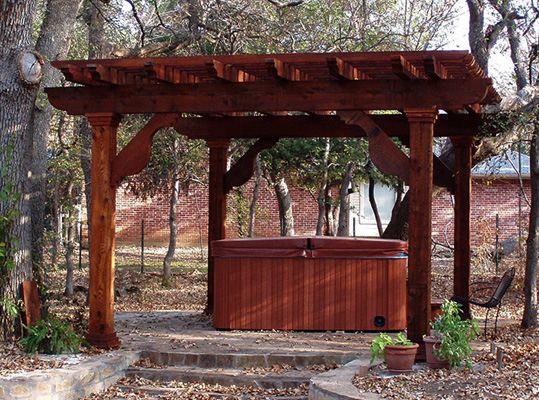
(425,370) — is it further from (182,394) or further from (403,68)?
(403,68)

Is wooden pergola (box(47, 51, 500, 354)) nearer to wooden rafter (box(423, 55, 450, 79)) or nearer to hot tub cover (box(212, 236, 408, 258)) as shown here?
wooden rafter (box(423, 55, 450, 79))

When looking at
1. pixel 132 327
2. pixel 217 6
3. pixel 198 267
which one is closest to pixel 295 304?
pixel 132 327

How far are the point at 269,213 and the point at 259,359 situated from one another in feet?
50.6

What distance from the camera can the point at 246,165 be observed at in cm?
991

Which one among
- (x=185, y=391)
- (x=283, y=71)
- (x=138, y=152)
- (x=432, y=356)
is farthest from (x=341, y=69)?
(x=185, y=391)

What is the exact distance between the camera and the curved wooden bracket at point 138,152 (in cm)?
758

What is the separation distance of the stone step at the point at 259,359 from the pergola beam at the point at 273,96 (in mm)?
2478

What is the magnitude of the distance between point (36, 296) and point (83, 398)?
5.01 feet

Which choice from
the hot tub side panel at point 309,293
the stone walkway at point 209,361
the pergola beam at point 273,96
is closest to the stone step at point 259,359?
the stone walkway at point 209,361

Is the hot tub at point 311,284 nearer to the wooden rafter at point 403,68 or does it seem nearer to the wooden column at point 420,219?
the wooden column at point 420,219

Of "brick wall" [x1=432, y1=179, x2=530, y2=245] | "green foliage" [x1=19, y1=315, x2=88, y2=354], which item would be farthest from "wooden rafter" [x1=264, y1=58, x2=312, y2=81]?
"brick wall" [x1=432, y1=179, x2=530, y2=245]

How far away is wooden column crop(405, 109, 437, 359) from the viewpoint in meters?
6.98

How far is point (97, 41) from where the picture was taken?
1231cm

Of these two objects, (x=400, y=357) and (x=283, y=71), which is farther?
(x=283, y=71)
